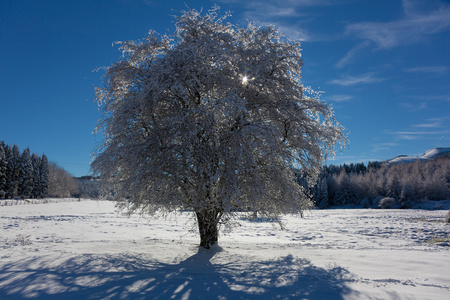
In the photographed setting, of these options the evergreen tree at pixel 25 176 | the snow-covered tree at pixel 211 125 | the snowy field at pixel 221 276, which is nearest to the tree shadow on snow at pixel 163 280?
the snowy field at pixel 221 276

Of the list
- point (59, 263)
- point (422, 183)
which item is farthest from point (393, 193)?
point (59, 263)

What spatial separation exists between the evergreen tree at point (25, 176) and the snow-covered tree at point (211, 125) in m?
81.0

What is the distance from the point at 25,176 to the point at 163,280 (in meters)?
86.9

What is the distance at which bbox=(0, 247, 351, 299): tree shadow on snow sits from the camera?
6.32 meters

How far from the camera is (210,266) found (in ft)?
30.7

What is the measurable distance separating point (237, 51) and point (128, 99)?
178 inches

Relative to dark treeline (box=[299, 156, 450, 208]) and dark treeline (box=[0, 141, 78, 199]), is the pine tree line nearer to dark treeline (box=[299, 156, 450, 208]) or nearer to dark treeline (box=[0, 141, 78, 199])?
dark treeline (box=[0, 141, 78, 199])

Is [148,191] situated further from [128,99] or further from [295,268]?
[295,268]

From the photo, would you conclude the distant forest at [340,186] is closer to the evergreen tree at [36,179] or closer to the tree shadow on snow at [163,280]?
the evergreen tree at [36,179]

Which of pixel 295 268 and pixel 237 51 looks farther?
pixel 237 51

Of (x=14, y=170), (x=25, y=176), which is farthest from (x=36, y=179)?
(x=14, y=170)

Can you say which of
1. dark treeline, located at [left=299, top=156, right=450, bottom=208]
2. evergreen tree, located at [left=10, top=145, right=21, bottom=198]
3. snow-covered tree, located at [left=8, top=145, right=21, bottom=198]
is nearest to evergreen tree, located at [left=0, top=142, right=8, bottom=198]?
snow-covered tree, located at [left=8, top=145, right=21, bottom=198]

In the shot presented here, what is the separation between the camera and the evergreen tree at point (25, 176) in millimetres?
76625

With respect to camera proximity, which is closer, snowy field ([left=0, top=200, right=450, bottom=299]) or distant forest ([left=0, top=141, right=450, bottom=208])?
snowy field ([left=0, top=200, right=450, bottom=299])
